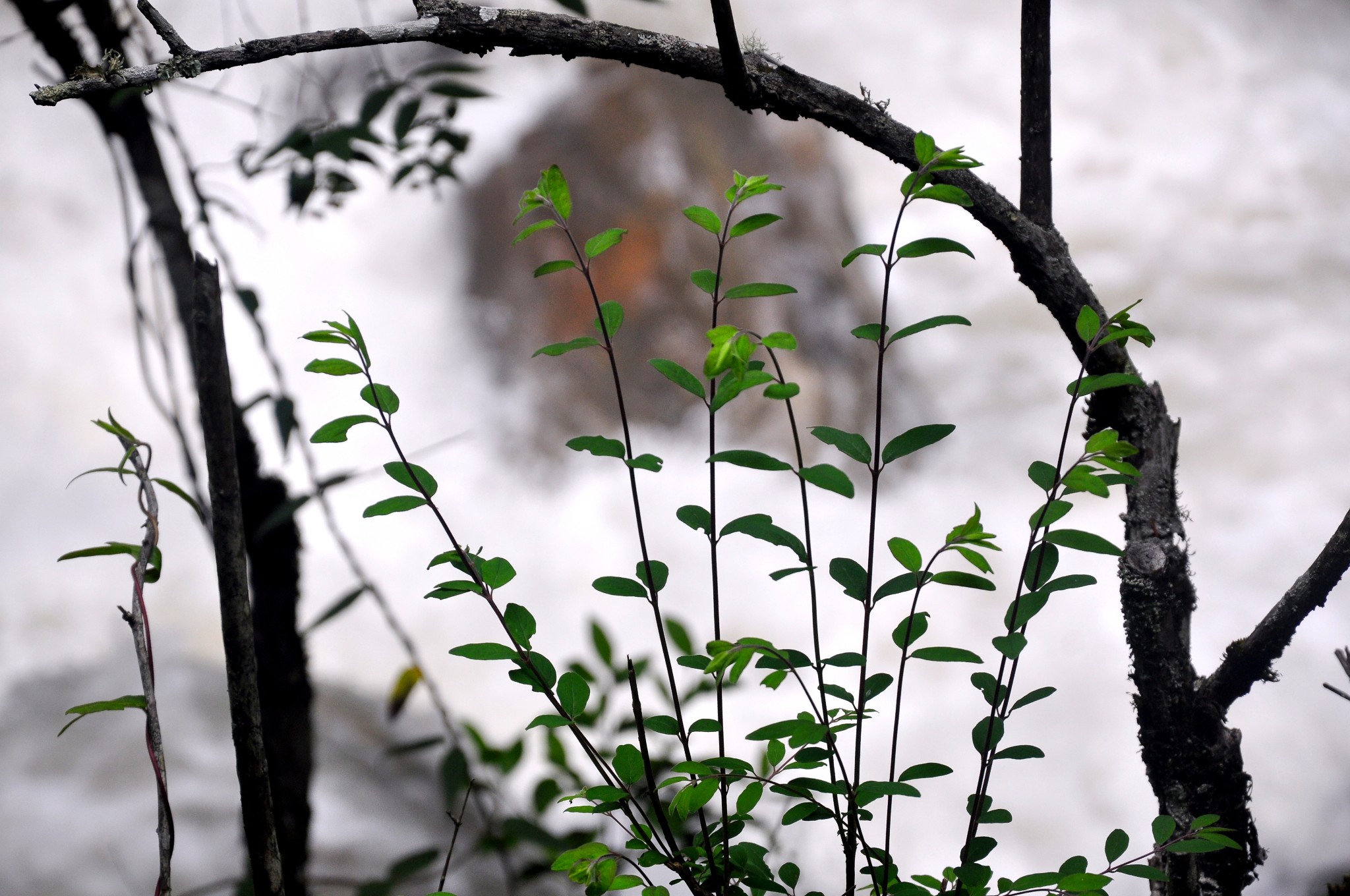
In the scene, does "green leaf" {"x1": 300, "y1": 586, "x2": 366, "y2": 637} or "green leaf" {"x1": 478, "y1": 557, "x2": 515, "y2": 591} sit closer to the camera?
"green leaf" {"x1": 478, "y1": 557, "x2": 515, "y2": 591}

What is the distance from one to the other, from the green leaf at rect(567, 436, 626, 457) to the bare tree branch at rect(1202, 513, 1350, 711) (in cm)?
43

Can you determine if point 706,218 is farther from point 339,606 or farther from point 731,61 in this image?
point 339,606

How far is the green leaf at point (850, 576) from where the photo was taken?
464 mm

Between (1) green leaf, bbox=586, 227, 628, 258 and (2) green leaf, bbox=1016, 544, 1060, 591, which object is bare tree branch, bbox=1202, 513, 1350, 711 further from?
(1) green leaf, bbox=586, 227, 628, 258

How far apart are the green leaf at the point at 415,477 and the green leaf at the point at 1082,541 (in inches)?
12.6

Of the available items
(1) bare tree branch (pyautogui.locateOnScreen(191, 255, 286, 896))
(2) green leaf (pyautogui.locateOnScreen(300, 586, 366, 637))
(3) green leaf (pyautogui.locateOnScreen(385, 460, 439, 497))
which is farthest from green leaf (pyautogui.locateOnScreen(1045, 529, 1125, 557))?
(2) green leaf (pyautogui.locateOnScreen(300, 586, 366, 637))

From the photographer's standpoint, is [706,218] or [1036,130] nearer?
[706,218]

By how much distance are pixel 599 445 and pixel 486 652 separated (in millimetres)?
119

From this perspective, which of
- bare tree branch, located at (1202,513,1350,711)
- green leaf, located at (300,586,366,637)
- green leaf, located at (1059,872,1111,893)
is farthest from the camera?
green leaf, located at (300,586,366,637)

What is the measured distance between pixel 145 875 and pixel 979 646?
114cm

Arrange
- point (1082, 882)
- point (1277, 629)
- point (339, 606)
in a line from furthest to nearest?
1. point (339, 606)
2. point (1277, 629)
3. point (1082, 882)

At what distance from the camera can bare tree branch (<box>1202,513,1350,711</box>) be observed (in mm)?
532

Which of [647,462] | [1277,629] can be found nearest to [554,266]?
[647,462]

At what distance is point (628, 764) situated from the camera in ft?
1.50
